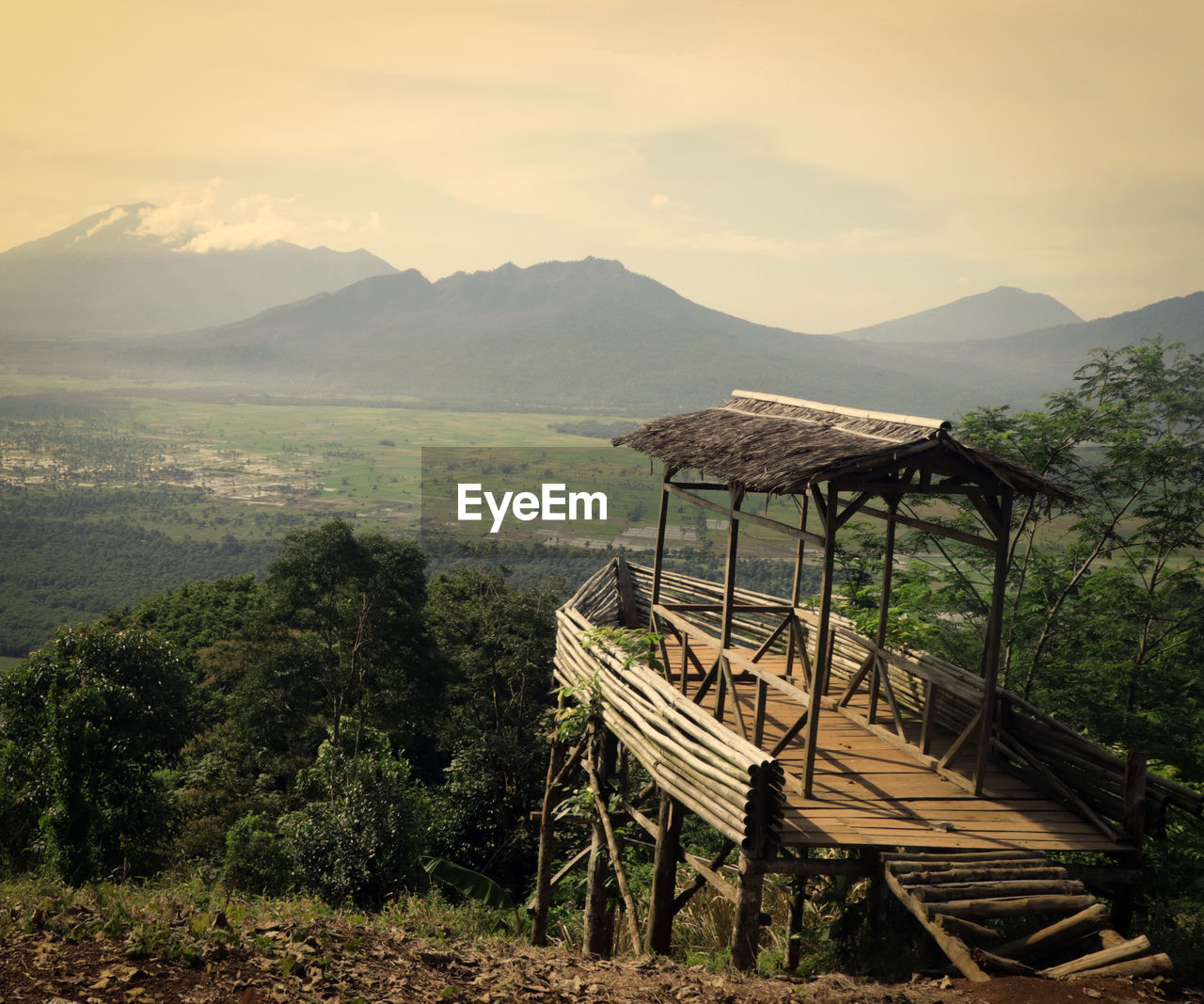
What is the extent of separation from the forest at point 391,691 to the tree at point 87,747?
0.04 m

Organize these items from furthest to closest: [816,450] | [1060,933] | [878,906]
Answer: [816,450], [878,906], [1060,933]

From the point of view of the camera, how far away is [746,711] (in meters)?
10.0

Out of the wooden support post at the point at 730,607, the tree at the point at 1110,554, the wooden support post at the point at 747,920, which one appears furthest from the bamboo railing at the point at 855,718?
the tree at the point at 1110,554

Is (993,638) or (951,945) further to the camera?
(993,638)

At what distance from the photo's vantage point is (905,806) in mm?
7453

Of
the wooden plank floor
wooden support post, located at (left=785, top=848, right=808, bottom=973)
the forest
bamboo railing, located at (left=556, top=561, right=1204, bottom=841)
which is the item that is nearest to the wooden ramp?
the wooden plank floor

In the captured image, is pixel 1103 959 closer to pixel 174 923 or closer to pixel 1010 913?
pixel 1010 913

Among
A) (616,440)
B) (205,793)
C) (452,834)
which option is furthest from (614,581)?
(205,793)

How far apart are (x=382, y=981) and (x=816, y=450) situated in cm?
496

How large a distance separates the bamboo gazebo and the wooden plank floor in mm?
21

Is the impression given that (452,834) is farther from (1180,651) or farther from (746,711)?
(1180,651)

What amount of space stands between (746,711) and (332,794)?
11223mm

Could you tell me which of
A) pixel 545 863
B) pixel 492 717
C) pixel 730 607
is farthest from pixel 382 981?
pixel 492 717

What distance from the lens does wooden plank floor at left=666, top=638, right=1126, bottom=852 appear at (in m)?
6.87
